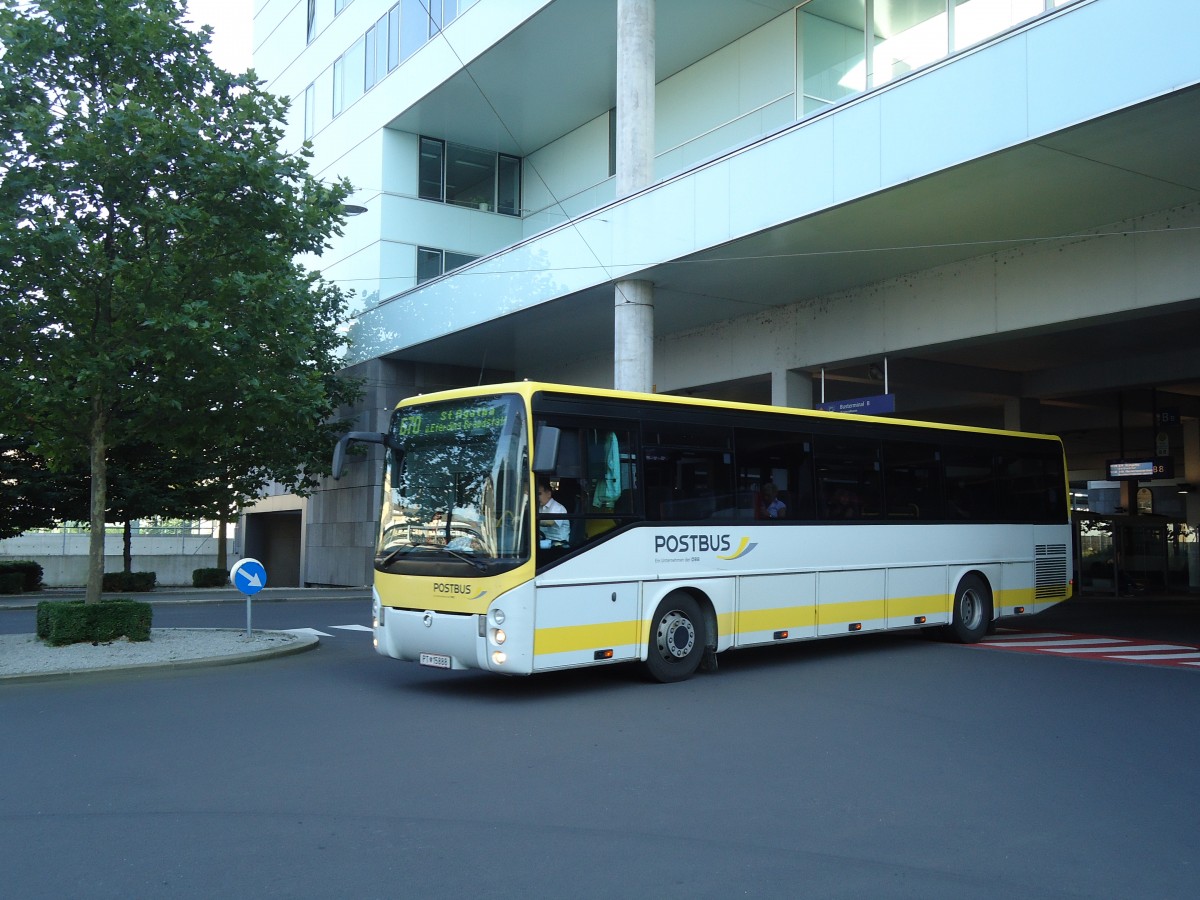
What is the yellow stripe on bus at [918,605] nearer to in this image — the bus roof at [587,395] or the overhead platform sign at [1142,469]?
the bus roof at [587,395]

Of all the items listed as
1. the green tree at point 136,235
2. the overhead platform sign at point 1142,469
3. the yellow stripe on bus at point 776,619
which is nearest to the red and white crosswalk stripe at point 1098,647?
the yellow stripe on bus at point 776,619

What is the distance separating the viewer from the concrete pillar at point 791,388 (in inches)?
934

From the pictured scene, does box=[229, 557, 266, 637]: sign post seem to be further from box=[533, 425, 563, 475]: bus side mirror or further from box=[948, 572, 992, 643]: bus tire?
box=[948, 572, 992, 643]: bus tire

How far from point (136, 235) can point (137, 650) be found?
5899 mm

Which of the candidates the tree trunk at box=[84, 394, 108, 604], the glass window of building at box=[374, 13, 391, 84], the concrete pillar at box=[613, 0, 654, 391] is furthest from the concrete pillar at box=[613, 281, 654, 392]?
the glass window of building at box=[374, 13, 391, 84]

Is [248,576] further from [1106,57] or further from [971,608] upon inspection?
[1106,57]

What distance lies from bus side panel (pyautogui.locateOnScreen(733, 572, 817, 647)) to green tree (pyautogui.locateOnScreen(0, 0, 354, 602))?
7.93 m

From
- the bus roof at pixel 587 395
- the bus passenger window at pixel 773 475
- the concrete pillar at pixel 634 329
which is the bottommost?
the bus passenger window at pixel 773 475

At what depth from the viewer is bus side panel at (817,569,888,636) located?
46.2ft

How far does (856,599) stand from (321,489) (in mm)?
26592

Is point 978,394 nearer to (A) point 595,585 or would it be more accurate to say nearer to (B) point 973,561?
(B) point 973,561

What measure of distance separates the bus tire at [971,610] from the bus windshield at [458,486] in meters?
8.25

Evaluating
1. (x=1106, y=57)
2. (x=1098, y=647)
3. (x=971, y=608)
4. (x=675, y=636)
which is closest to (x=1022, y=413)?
(x=1098, y=647)

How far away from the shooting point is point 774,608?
1337 centimetres
